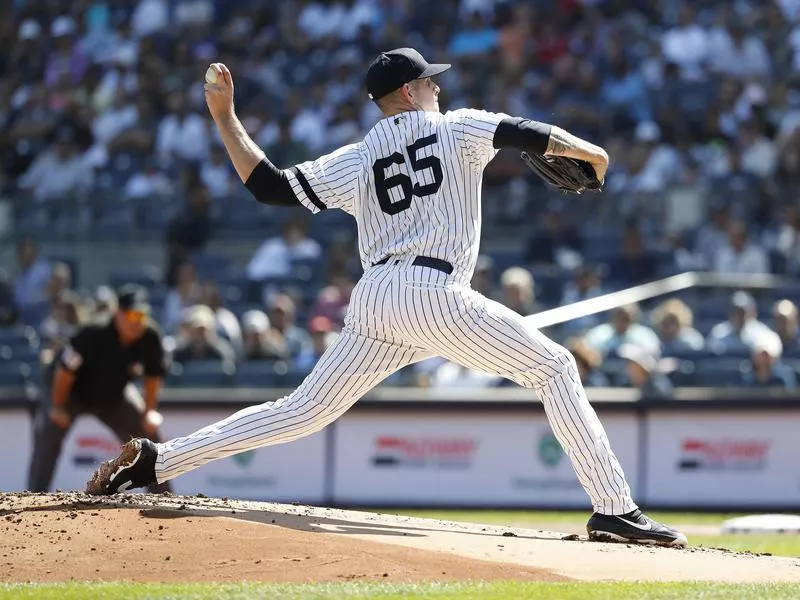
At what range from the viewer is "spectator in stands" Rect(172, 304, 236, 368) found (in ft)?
45.4

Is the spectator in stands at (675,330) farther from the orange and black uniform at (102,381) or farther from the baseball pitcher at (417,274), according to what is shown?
the baseball pitcher at (417,274)

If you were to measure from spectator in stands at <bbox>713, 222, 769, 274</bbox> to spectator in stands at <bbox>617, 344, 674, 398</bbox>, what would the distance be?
2028mm

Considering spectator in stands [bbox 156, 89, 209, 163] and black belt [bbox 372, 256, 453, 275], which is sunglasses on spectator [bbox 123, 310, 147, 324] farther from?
spectator in stands [bbox 156, 89, 209, 163]

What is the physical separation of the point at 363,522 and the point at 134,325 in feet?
13.2

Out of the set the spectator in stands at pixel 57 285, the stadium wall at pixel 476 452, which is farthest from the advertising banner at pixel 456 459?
the spectator in stands at pixel 57 285

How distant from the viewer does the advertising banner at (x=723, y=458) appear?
40.1 ft

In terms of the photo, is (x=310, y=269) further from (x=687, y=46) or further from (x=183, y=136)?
(x=687, y=46)

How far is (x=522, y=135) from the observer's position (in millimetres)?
6070

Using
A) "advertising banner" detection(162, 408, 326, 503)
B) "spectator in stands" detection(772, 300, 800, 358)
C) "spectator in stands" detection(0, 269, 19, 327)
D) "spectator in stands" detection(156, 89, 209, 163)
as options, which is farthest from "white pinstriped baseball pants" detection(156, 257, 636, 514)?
"spectator in stands" detection(156, 89, 209, 163)

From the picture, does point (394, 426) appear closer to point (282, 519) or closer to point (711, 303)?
point (711, 303)

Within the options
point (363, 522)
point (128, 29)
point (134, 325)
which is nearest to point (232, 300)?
point (134, 325)

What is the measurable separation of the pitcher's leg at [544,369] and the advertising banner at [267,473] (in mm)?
6742

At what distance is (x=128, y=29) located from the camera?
20953 mm

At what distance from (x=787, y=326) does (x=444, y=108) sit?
5593 mm
